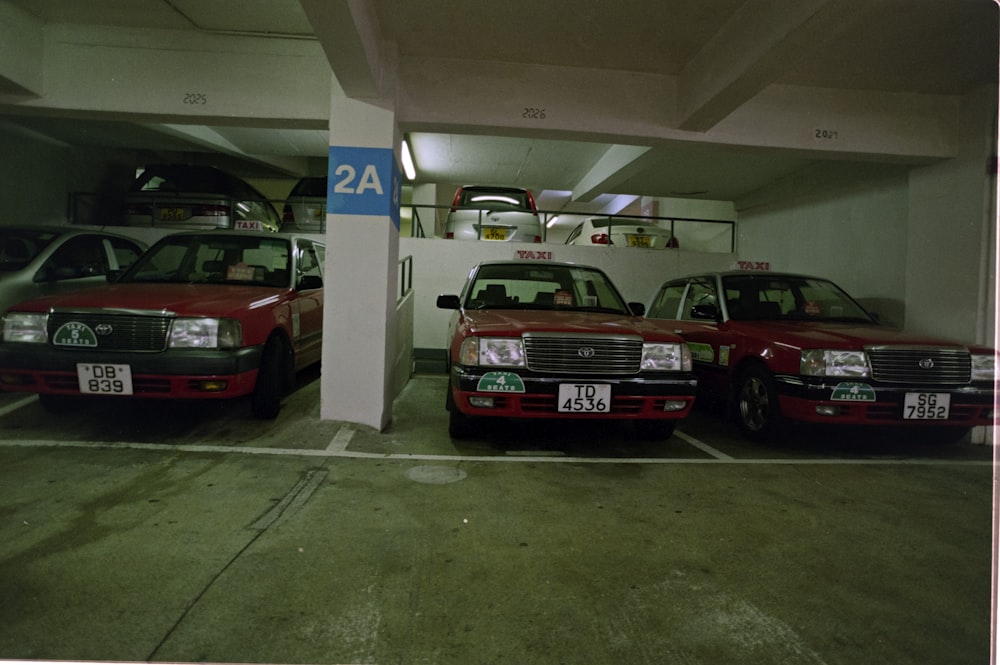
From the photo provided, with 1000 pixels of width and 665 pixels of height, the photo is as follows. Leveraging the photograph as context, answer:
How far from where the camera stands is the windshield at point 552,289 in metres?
4.35

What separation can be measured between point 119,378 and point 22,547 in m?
1.51

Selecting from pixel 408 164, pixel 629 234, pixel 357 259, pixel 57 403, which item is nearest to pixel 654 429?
pixel 357 259

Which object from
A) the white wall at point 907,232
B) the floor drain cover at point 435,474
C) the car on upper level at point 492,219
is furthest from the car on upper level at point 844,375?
the car on upper level at point 492,219

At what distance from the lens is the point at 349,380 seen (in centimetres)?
421

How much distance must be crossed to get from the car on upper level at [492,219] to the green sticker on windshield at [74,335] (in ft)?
18.0

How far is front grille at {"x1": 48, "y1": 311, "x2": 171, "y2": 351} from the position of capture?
3.42m

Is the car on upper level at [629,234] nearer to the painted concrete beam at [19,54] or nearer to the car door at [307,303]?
the car door at [307,303]

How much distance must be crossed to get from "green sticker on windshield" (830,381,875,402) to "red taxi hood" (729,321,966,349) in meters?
→ 0.28

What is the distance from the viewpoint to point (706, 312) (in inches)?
196

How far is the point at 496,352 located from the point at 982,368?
3579 mm

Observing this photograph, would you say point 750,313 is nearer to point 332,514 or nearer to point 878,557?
point 878,557

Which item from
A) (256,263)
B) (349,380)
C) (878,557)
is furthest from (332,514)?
(256,263)

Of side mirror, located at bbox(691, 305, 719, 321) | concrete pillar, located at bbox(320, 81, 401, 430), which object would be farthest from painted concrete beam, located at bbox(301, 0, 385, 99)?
side mirror, located at bbox(691, 305, 719, 321)

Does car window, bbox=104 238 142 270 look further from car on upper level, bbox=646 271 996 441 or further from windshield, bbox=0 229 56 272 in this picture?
car on upper level, bbox=646 271 996 441
